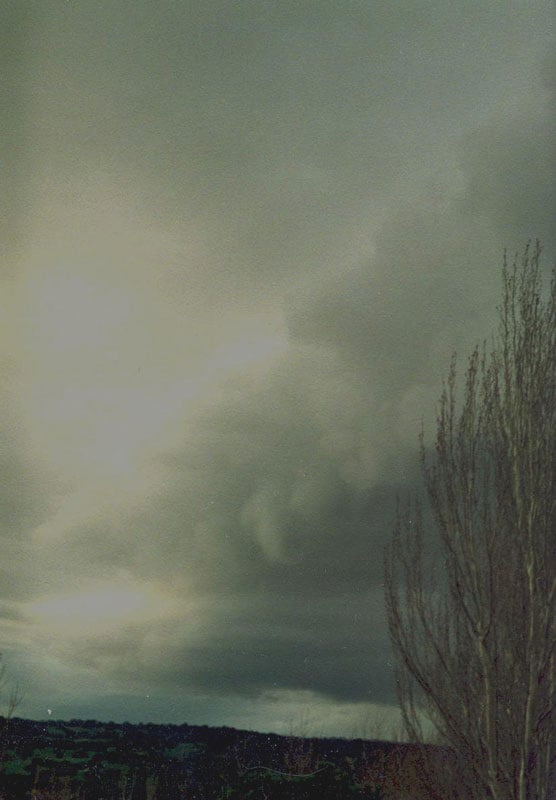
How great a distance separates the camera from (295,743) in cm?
2688

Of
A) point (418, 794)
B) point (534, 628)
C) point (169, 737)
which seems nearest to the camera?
point (534, 628)

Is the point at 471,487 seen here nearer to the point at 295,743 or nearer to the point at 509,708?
the point at 509,708

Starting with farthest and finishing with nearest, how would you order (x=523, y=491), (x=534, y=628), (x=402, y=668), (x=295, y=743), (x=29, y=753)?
(x=295, y=743) → (x=29, y=753) → (x=402, y=668) → (x=523, y=491) → (x=534, y=628)

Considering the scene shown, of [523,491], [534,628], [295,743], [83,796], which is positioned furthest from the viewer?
[295,743]

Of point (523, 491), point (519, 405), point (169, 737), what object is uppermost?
point (519, 405)

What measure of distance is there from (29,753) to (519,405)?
71.2 feet

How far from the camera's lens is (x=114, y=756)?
2586cm

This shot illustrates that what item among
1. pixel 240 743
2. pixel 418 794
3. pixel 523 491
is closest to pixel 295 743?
pixel 240 743

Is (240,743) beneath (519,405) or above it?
beneath

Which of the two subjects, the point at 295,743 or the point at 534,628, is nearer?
the point at 534,628

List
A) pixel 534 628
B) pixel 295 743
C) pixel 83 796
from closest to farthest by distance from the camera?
1. pixel 534 628
2. pixel 83 796
3. pixel 295 743

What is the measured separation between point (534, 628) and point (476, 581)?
0.76 m

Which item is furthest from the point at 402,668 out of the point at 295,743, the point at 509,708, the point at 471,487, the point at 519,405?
the point at 295,743

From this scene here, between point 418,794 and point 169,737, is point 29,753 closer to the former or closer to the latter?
point 169,737
